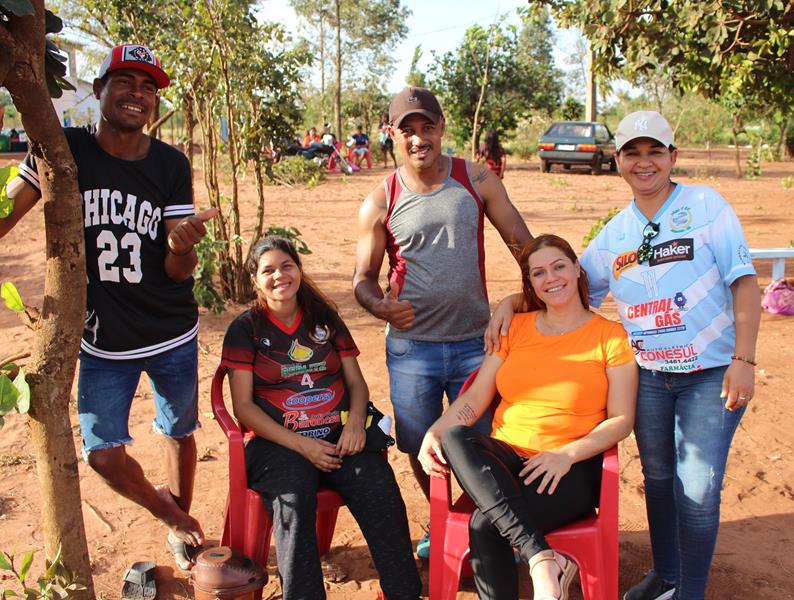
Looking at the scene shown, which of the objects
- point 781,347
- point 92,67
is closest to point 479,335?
point 781,347

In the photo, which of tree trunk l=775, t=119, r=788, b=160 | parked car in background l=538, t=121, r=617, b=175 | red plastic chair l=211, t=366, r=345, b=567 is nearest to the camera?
red plastic chair l=211, t=366, r=345, b=567

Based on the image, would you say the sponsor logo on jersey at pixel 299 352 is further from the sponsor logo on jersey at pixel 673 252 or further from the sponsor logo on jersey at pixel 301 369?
the sponsor logo on jersey at pixel 673 252

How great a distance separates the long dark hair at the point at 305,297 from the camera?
3.15 metres

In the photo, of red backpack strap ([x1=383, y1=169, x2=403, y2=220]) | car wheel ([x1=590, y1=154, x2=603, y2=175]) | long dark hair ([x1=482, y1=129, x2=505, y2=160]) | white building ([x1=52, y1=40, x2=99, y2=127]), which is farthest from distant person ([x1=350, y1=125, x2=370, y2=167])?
red backpack strap ([x1=383, y1=169, x2=403, y2=220])

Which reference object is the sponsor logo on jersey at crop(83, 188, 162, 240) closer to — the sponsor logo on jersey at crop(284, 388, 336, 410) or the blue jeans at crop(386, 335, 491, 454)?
the sponsor logo on jersey at crop(284, 388, 336, 410)

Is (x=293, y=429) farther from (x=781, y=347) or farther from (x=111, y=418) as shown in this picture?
(x=781, y=347)

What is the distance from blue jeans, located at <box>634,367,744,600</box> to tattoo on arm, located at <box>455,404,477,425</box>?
60 cm

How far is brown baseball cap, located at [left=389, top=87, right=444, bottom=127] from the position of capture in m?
2.98

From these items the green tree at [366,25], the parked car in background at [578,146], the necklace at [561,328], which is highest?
the green tree at [366,25]

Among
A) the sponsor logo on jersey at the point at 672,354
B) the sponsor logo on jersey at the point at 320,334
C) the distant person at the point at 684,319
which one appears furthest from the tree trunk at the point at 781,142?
the sponsor logo on jersey at the point at 320,334

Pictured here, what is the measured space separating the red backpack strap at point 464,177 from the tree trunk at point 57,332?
4.64ft

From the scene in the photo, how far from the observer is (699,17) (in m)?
5.87

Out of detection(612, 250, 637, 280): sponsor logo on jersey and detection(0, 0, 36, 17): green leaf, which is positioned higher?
detection(0, 0, 36, 17): green leaf

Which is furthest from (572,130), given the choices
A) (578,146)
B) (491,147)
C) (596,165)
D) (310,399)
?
(310,399)
